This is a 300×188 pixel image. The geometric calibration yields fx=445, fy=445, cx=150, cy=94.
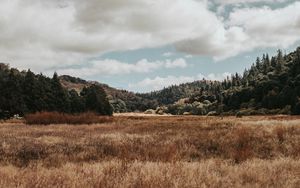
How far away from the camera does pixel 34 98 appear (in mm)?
90188

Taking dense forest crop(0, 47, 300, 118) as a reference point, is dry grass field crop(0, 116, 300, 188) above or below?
below

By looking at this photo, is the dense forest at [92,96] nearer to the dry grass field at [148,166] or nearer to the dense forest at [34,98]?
the dense forest at [34,98]

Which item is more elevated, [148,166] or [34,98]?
[34,98]

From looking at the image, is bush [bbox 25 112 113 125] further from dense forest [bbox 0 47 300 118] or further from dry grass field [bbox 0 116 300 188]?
Answer: dense forest [bbox 0 47 300 118]

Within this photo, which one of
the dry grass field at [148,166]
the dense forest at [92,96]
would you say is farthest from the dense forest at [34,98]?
the dry grass field at [148,166]

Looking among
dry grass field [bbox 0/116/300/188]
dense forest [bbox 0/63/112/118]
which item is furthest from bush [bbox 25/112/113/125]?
dense forest [bbox 0/63/112/118]

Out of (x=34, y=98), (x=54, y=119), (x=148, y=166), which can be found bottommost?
(x=148, y=166)

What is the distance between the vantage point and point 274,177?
10.3 m

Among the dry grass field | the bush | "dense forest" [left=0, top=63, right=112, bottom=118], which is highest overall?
"dense forest" [left=0, top=63, right=112, bottom=118]

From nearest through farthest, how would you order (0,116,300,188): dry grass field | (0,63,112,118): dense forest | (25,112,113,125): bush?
(0,116,300,188): dry grass field, (25,112,113,125): bush, (0,63,112,118): dense forest

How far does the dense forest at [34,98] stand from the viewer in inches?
3371

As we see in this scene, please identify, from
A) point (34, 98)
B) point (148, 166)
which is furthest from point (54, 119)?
point (34, 98)

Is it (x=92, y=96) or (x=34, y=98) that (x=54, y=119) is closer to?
(x=34, y=98)

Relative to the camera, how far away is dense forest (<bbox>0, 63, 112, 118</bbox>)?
85625 millimetres
